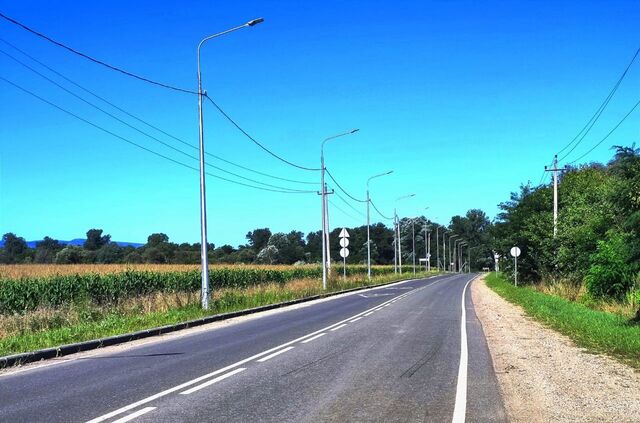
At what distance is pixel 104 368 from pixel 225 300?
1362 cm

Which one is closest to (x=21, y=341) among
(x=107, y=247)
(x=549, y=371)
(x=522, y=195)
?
(x=549, y=371)

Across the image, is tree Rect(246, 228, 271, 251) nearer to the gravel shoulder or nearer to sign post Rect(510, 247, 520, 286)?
sign post Rect(510, 247, 520, 286)

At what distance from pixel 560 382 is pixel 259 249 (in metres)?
146

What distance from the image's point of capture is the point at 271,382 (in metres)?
8.51

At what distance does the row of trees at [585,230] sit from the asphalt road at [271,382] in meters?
4.65

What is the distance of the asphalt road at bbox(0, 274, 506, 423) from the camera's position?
670cm

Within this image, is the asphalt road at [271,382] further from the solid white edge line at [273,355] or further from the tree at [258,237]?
the tree at [258,237]

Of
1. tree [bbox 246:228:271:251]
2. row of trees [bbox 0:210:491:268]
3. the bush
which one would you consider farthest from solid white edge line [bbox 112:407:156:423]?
tree [bbox 246:228:271:251]

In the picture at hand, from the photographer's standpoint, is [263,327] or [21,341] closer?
[21,341]

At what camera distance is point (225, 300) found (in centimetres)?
2370

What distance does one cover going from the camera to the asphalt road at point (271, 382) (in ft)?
22.0

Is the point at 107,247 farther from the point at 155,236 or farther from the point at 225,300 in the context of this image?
the point at 225,300

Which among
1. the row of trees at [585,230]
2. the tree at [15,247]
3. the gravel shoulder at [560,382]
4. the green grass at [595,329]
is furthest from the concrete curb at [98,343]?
the tree at [15,247]

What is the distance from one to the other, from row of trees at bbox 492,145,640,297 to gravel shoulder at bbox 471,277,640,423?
3.20 m
